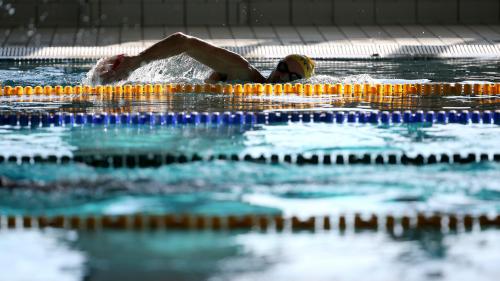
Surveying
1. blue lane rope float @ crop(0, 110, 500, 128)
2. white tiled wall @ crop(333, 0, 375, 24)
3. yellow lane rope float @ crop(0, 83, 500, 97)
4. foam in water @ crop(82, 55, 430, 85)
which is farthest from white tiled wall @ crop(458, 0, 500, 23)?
blue lane rope float @ crop(0, 110, 500, 128)

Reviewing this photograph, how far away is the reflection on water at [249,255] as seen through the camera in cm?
287

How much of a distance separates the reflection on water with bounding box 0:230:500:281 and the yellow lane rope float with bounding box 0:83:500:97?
14.6 feet

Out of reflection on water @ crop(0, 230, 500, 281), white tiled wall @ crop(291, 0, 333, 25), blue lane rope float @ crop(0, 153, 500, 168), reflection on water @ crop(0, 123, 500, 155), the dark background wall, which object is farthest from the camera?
white tiled wall @ crop(291, 0, 333, 25)

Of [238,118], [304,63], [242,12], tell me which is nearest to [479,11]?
[242,12]

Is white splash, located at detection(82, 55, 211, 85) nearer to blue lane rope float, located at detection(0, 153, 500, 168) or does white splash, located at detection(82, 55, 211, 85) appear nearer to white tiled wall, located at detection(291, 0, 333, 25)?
blue lane rope float, located at detection(0, 153, 500, 168)

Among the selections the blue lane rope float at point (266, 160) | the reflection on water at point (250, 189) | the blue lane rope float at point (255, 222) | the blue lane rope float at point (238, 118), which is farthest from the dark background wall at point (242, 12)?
the blue lane rope float at point (255, 222)

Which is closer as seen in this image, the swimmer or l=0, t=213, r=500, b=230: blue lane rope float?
l=0, t=213, r=500, b=230: blue lane rope float

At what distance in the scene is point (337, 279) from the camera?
2826 mm

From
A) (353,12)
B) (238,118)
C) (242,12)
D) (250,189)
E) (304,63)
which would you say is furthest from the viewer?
(353,12)

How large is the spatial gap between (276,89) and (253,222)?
4.48 metres

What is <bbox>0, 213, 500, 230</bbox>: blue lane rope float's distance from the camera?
3352 mm

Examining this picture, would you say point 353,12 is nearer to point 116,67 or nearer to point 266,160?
point 116,67

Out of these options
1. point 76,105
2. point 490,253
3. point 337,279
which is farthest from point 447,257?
point 76,105

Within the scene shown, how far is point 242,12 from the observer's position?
13.3 meters
